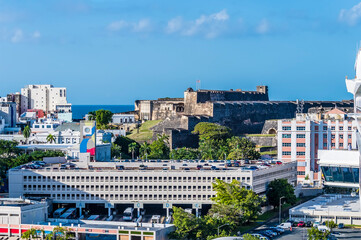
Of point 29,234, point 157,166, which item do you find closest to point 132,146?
point 157,166

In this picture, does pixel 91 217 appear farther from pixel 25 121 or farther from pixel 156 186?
pixel 25 121

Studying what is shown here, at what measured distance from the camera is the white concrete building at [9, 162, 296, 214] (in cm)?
9338

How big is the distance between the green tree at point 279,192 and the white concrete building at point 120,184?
13.2 feet

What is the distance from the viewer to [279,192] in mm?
95938

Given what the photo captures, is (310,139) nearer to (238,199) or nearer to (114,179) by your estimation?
(238,199)

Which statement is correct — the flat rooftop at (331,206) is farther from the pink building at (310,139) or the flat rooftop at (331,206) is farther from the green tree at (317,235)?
the pink building at (310,139)

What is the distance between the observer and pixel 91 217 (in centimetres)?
8931

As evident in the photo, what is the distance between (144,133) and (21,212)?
238 ft

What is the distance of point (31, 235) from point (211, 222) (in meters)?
18.1

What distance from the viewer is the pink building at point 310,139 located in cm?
11406

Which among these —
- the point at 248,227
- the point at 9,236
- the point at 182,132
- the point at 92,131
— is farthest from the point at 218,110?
the point at 9,236

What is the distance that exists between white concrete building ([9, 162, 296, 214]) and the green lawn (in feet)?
160

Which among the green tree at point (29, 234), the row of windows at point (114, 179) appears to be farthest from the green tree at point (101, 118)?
the green tree at point (29, 234)

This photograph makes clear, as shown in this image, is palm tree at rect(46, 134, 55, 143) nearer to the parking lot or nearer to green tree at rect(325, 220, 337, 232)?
the parking lot
